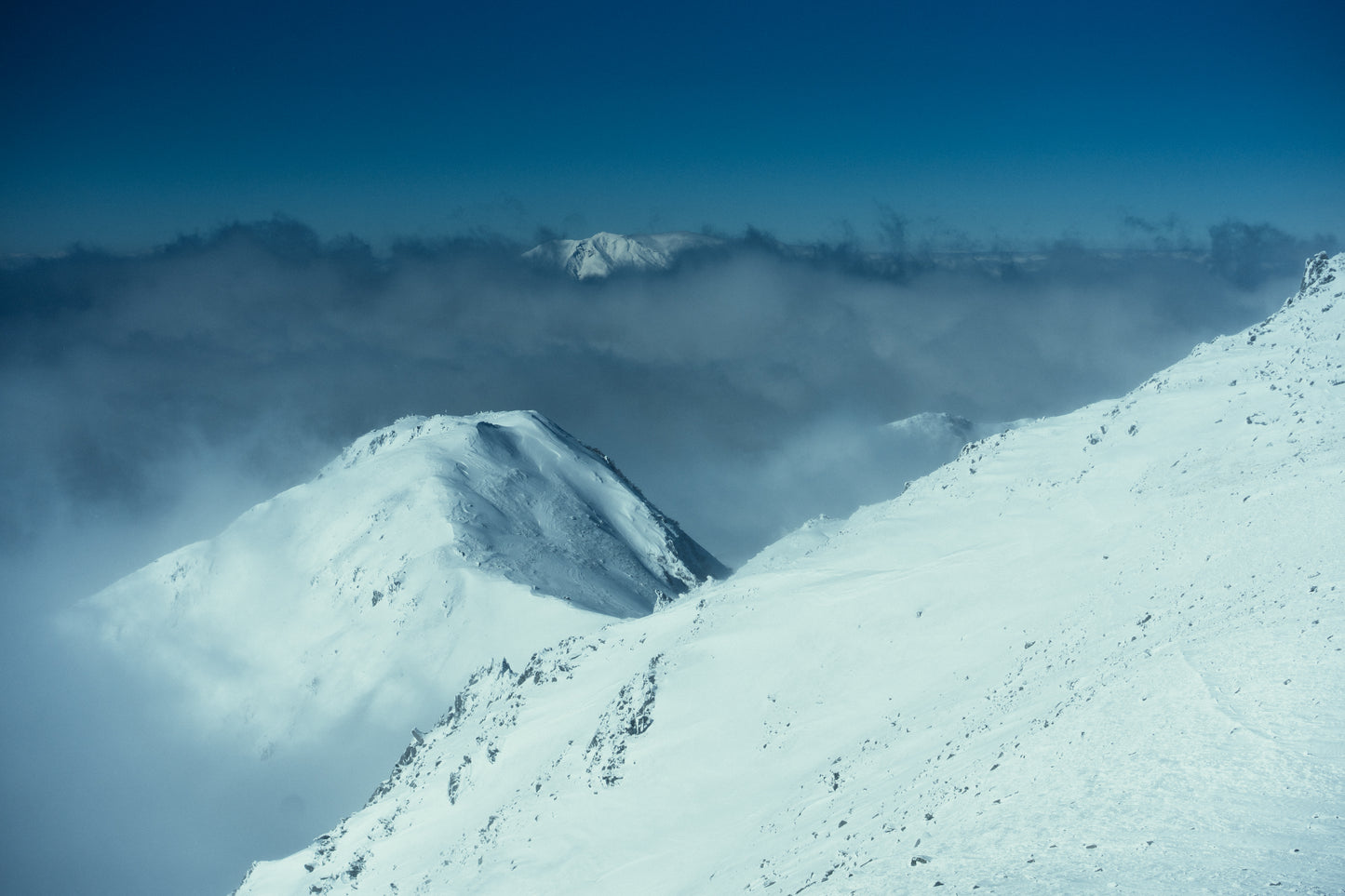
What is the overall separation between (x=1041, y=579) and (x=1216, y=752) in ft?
54.8

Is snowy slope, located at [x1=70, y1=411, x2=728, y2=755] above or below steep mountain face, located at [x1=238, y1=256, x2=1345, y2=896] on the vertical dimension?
above

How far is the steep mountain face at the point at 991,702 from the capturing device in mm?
17234

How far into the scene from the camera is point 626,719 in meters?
39.2

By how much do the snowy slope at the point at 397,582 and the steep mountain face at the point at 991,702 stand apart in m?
32.8

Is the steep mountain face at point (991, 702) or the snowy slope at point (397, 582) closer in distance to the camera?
the steep mountain face at point (991, 702)

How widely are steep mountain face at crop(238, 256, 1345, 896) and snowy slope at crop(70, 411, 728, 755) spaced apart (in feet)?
108

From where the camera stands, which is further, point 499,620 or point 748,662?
point 499,620

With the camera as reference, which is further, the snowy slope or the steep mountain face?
the snowy slope

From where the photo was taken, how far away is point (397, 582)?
91250 millimetres

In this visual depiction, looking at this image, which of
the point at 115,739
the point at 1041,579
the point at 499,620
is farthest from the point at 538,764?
the point at 115,739

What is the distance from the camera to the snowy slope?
84500 millimetres

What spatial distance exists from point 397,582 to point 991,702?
74.8m

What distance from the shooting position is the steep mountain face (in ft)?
56.5

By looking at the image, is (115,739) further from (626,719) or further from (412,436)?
(626,719)
